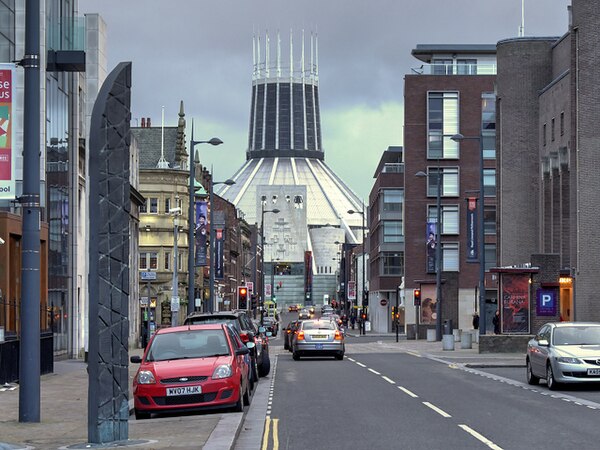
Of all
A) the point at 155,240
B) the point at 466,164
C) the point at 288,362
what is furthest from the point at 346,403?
the point at 466,164

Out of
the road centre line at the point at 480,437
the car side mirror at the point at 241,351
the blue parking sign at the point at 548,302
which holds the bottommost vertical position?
the road centre line at the point at 480,437

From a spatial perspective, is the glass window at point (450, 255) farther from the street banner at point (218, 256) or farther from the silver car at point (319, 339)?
the silver car at point (319, 339)

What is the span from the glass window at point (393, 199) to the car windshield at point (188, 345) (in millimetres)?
97330

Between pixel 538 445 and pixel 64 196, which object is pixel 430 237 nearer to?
pixel 64 196

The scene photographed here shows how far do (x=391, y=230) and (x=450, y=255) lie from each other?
1390cm

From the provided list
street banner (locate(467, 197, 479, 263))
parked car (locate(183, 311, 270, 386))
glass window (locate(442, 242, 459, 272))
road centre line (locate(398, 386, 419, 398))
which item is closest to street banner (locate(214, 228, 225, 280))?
street banner (locate(467, 197, 479, 263))

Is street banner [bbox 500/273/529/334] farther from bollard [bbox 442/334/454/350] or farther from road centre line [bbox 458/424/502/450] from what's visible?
road centre line [bbox 458/424/502/450]

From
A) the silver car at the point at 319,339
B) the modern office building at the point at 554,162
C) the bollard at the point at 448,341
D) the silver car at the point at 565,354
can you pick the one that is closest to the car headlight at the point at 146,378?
the silver car at the point at 565,354

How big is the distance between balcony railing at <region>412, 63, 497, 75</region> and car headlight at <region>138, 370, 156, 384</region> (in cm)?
8793

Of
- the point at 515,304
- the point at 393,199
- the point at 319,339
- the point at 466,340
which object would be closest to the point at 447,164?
the point at 393,199

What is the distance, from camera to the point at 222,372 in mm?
22219

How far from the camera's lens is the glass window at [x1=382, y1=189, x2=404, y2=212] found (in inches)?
4754

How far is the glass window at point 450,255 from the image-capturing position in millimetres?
108625

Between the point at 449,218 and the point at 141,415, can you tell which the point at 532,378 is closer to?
the point at 141,415
